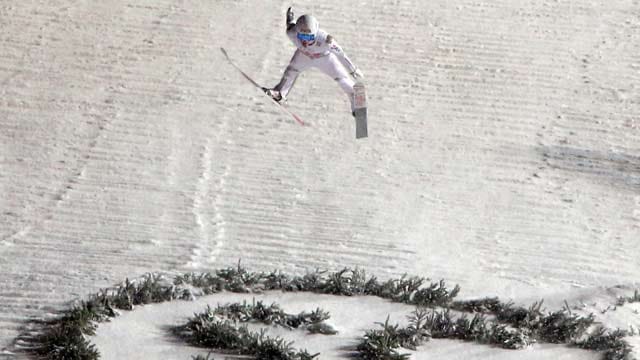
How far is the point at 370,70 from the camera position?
17.0m

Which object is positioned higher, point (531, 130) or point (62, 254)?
point (531, 130)

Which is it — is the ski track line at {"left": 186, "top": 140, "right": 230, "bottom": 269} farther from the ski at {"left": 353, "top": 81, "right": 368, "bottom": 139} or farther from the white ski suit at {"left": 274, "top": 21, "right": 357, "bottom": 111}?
the ski at {"left": 353, "top": 81, "right": 368, "bottom": 139}

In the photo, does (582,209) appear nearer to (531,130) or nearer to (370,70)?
(531,130)

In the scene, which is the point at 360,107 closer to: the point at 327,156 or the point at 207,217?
the point at 207,217

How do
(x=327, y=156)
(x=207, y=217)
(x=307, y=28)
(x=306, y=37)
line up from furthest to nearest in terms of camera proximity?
(x=327, y=156)
(x=207, y=217)
(x=306, y=37)
(x=307, y=28)

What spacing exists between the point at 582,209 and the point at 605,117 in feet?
7.24

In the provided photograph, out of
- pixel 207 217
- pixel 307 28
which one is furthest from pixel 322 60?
pixel 207 217

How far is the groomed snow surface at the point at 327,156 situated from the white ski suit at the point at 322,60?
1443 millimetres

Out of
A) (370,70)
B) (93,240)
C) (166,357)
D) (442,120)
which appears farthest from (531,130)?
(166,357)

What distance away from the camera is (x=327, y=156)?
15.2 m

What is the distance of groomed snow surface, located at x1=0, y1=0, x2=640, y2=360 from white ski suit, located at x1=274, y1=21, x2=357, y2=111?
4.73ft

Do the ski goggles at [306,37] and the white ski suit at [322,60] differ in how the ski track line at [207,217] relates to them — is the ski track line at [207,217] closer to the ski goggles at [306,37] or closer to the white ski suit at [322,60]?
the white ski suit at [322,60]

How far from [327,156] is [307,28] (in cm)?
330

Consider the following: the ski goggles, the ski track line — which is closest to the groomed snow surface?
the ski track line
